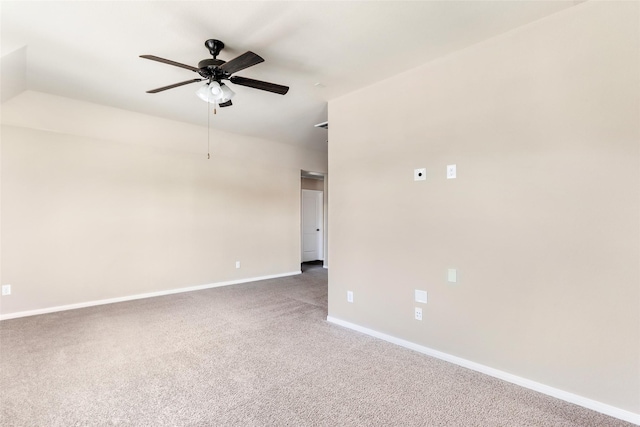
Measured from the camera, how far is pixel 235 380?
2.28 metres

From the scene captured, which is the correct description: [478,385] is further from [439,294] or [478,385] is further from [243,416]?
[243,416]

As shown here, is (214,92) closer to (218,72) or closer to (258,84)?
(218,72)

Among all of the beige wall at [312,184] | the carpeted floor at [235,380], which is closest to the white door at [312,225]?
the beige wall at [312,184]

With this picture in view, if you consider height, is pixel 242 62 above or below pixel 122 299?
above

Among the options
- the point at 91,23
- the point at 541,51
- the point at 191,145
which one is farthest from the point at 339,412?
the point at 191,145

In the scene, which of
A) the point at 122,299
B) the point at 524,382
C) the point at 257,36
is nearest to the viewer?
the point at 524,382

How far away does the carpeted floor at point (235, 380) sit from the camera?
185 cm

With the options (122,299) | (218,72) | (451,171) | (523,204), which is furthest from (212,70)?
(122,299)

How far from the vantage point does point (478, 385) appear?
7.27ft

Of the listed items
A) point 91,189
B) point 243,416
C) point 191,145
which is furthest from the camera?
point 191,145

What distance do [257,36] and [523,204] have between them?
2.52 meters

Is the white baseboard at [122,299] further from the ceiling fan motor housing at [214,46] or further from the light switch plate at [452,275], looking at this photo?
the light switch plate at [452,275]

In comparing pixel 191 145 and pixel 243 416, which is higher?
pixel 191 145

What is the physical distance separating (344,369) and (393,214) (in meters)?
1.54
